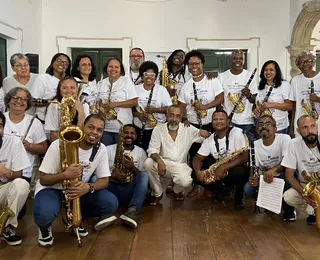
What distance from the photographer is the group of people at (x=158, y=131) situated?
310 cm

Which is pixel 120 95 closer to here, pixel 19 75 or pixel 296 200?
pixel 19 75

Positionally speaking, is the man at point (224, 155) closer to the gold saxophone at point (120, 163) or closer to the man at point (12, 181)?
the gold saxophone at point (120, 163)

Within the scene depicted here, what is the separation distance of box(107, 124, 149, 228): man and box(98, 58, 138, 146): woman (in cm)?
22

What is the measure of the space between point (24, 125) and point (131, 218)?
3.90ft

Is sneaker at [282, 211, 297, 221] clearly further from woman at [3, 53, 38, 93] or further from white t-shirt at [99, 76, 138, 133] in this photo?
woman at [3, 53, 38, 93]

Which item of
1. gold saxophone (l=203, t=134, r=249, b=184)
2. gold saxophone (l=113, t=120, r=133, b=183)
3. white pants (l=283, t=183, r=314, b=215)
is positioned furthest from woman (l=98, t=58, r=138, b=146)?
white pants (l=283, t=183, r=314, b=215)

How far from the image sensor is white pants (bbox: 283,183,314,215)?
11.1 feet

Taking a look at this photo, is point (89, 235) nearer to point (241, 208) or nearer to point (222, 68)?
point (241, 208)

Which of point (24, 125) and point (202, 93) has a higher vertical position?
point (202, 93)

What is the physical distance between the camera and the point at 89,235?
3.10 meters

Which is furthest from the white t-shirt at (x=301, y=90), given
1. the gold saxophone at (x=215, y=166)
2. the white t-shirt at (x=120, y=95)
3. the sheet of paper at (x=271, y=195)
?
the white t-shirt at (x=120, y=95)

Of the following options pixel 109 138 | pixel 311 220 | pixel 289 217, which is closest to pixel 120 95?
pixel 109 138

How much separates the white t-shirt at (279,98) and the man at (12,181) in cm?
244

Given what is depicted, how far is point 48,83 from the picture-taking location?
151 inches
